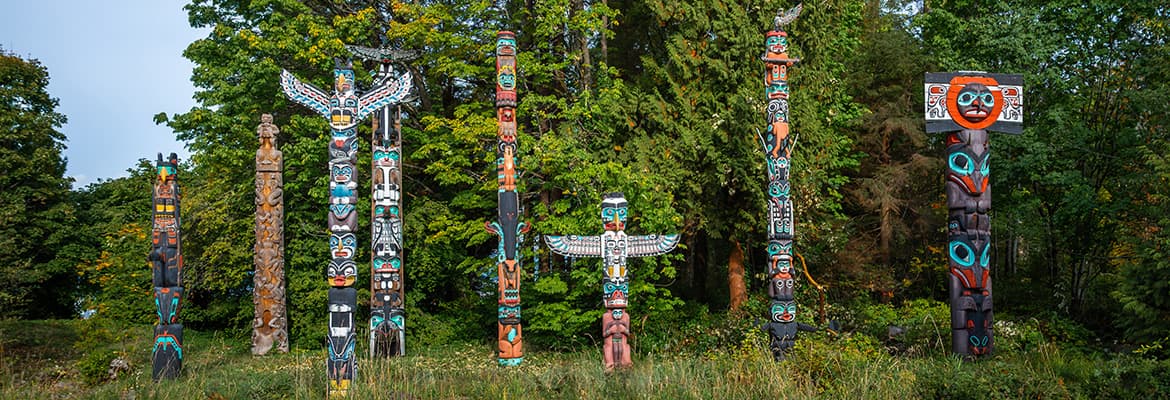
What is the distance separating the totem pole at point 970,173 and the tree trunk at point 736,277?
529 cm

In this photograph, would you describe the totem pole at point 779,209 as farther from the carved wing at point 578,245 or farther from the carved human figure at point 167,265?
the carved human figure at point 167,265

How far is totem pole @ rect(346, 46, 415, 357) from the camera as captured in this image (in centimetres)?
1128

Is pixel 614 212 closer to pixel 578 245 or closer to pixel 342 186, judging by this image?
pixel 578 245

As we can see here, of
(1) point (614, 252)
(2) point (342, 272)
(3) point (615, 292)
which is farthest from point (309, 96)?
(3) point (615, 292)

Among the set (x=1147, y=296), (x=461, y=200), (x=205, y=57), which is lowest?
(x=1147, y=296)

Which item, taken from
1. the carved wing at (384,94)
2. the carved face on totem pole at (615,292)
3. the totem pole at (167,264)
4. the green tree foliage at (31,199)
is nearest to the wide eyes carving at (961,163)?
the carved face on totem pole at (615,292)

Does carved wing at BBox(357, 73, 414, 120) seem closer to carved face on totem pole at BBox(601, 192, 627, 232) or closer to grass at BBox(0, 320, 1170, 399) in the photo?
grass at BBox(0, 320, 1170, 399)

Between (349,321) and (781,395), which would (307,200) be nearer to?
(349,321)

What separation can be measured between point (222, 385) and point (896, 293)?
13490 mm

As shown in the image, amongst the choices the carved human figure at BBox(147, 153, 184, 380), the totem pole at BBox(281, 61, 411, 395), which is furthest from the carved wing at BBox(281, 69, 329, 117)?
the carved human figure at BBox(147, 153, 184, 380)

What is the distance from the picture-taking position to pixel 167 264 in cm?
970

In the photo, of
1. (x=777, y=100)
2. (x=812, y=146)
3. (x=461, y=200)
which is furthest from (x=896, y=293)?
(x=461, y=200)

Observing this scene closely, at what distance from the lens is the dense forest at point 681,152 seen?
1242 cm

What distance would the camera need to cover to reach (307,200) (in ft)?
47.4
